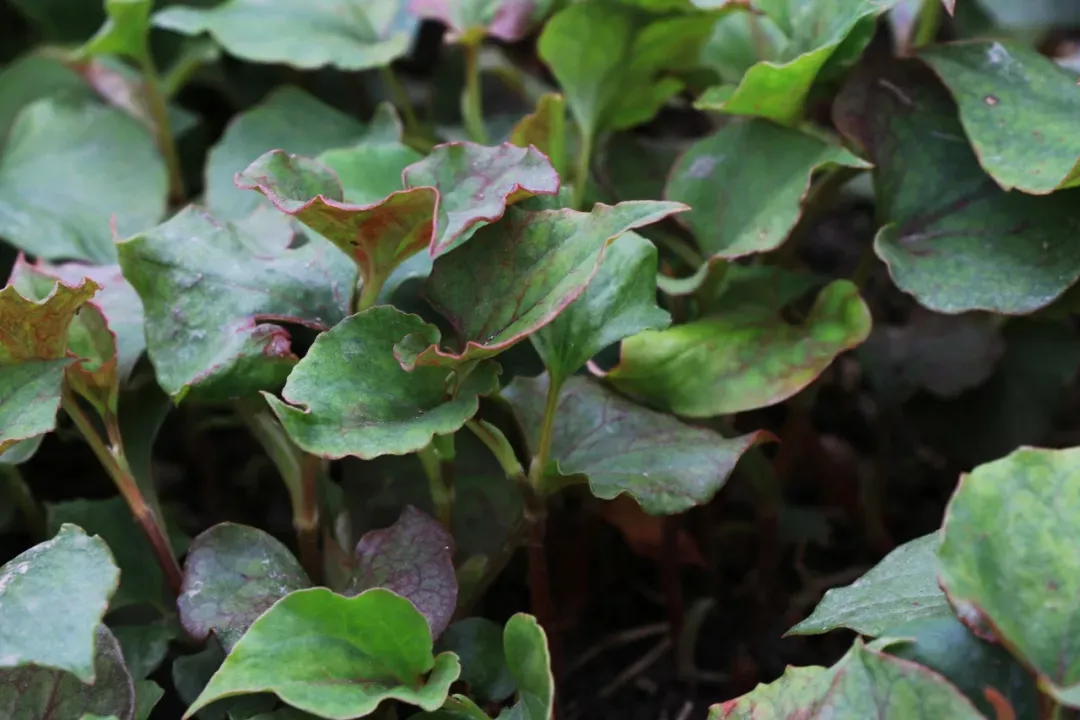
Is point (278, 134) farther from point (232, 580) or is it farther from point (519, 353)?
point (232, 580)

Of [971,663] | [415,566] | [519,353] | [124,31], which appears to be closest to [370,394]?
[415,566]

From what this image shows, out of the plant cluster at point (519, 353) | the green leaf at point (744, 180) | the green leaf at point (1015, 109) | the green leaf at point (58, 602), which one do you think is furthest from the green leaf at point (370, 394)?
the green leaf at point (1015, 109)

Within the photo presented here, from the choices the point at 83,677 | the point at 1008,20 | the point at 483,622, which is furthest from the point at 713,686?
the point at 1008,20

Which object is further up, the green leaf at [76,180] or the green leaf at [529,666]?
the green leaf at [529,666]

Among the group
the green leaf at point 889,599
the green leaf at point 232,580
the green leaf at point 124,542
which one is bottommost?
the green leaf at point 124,542

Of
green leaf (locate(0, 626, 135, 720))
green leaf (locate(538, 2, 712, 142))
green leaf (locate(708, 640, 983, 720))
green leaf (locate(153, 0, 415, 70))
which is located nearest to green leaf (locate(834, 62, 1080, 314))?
green leaf (locate(538, 2, 712, 142))

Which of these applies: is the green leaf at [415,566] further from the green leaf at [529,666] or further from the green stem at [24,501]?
the green stem at [24,501]

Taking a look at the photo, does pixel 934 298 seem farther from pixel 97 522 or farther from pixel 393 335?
pixel 97 522
